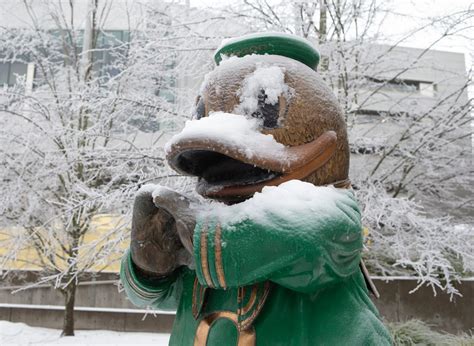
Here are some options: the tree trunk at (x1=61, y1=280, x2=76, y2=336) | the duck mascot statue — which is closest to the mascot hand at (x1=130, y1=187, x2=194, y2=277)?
the duck mascot statue

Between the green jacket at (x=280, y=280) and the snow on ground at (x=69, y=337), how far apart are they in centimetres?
593

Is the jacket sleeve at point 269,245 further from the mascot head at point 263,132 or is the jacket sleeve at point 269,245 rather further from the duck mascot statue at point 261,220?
the mascot head at point 263,132

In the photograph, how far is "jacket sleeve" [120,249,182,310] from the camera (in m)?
1.51

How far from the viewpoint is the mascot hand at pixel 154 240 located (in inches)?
55.4

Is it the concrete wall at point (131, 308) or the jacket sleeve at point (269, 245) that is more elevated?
the jacket sleeve at point (269, 245)

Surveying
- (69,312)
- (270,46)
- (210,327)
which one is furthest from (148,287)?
(69,312)

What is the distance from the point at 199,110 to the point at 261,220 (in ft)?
1.83

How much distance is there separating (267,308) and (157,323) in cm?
718

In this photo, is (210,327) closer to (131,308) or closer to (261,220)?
(261,220)

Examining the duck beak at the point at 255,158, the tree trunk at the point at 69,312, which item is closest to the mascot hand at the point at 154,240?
the duck beak at the point at 255,158

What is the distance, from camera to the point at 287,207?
111 centimetres

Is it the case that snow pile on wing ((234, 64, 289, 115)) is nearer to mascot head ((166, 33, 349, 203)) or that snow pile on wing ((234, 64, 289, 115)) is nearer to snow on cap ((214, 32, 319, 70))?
mascot head ((166, 33, 349, 203))

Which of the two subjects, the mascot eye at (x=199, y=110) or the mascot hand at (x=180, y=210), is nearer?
the mascot hand at (x=180, y=210)

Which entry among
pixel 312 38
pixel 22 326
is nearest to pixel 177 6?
pixel 312 38
